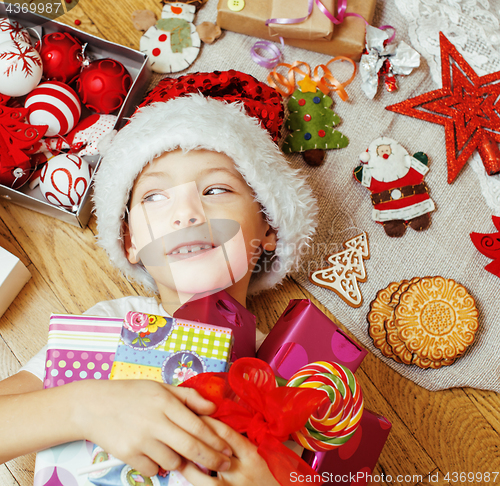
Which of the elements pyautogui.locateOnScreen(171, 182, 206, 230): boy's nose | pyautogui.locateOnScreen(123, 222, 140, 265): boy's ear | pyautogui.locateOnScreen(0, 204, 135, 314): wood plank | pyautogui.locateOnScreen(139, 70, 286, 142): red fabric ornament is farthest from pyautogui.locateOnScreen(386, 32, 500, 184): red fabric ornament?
pyautogui.locateOnScreen(0, 204, 135, 314): wood plank

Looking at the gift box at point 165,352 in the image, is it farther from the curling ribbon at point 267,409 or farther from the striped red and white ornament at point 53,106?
the striped red and white ornament at point 53,106

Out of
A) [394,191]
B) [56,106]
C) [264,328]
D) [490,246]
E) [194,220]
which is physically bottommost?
[264,328]

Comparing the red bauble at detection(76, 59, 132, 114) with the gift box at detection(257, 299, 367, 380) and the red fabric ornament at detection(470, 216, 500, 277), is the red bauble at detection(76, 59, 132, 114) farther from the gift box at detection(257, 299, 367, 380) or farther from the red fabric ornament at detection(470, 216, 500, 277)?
the red fabric ornament at detection(470, 216, 500, 277)

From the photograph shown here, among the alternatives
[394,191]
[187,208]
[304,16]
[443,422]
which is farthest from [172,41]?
[443,422]

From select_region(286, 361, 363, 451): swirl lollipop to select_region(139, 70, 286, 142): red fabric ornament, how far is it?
54 centimetres

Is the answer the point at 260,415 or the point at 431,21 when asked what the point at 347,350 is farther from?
the point at 431,21

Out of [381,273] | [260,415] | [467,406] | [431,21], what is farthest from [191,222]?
[431,21]

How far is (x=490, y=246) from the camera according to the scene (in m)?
1.00

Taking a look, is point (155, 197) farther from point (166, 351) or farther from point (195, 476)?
point (195, 476)

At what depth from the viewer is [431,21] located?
1093 millimetres

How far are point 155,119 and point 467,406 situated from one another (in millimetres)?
941

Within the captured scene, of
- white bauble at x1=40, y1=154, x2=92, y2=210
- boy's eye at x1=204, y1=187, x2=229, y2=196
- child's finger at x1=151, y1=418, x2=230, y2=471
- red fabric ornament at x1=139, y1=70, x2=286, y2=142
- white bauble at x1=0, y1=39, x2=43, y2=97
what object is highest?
white bauble at x1=0, y1=39, x2=43, y2=97

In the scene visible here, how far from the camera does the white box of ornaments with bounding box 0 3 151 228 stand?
912 mm

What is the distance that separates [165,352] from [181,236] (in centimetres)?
23
